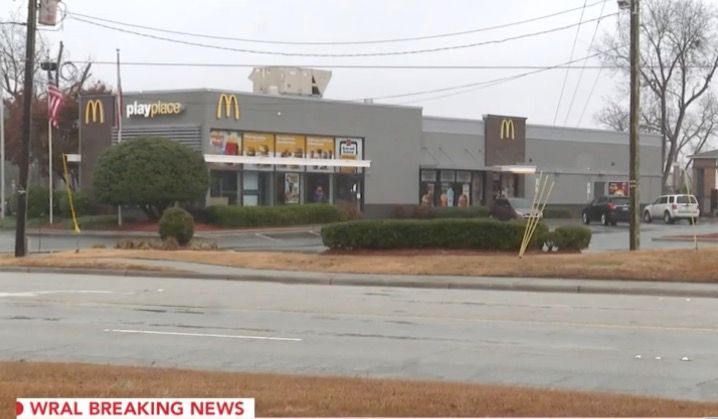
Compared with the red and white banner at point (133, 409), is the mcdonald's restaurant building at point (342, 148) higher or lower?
higher

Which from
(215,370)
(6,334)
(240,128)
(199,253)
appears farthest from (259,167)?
(215,370)

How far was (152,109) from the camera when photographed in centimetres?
4538

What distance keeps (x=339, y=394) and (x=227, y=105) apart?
1504 inches

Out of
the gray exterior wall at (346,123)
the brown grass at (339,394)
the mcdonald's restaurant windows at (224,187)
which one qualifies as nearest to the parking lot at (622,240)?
the gray exterior wall at (346,123)

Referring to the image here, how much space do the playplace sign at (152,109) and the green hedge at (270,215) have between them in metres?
5.40

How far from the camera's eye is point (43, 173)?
63.2 meters

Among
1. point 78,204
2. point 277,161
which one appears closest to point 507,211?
point 277,161

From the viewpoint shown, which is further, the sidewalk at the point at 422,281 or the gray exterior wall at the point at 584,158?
the gray exterior wall at the point at 584,158

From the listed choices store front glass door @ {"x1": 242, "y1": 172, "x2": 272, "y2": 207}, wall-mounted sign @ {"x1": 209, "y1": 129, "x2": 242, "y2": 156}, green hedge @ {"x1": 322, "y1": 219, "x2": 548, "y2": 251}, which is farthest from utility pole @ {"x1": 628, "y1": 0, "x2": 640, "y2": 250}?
store front glass door @ {"x1": 242, "y1": 172, "x2": 272, "y2": 207}

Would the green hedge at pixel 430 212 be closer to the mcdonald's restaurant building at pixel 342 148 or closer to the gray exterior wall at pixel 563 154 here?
the mcdonald's restaurant building at pixel 342 148

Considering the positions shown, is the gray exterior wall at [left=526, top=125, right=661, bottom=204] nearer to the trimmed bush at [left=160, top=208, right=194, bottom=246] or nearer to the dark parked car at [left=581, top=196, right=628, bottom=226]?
the dark parked car at [left=581, top=196, right=628, bottom=226]

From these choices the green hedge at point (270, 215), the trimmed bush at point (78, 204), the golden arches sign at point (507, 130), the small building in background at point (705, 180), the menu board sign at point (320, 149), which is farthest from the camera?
the small building in background at point (705, 180)

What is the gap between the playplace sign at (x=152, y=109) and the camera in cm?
4478

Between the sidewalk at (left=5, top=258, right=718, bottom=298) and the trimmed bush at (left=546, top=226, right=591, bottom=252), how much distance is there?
4.68 m
